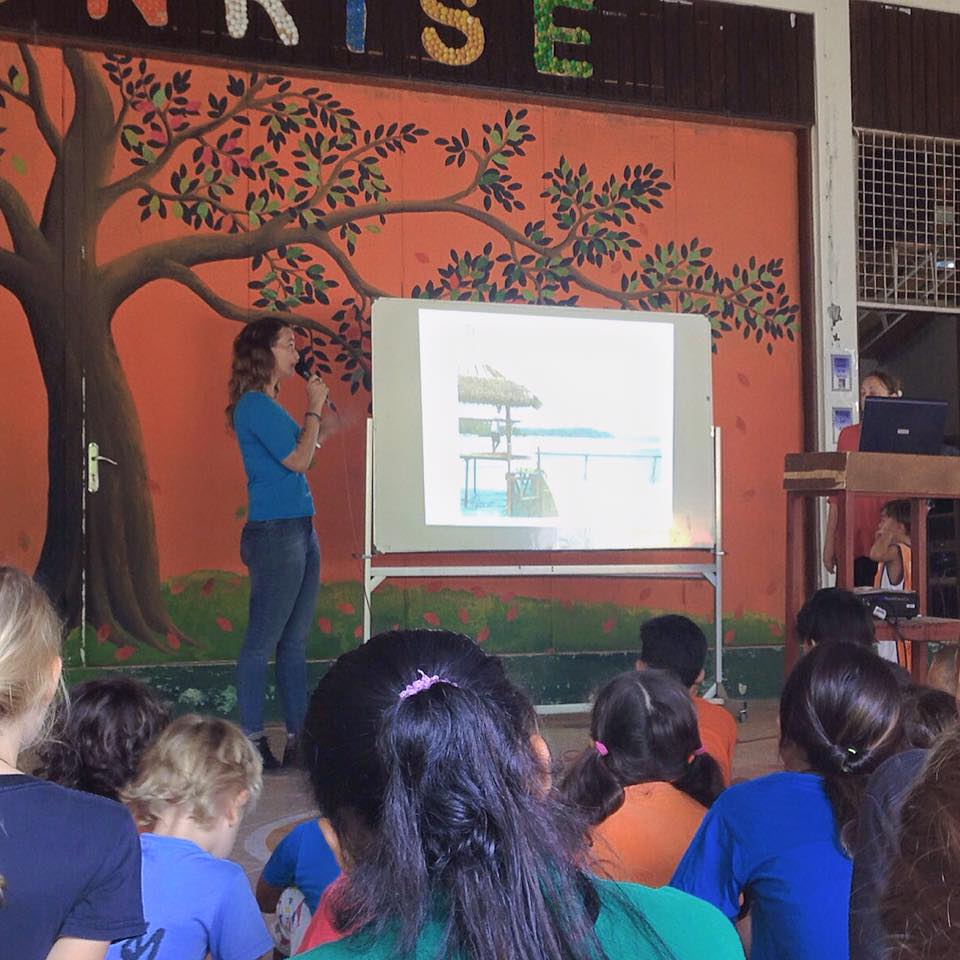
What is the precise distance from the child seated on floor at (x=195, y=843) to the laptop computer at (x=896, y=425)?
2792 mm

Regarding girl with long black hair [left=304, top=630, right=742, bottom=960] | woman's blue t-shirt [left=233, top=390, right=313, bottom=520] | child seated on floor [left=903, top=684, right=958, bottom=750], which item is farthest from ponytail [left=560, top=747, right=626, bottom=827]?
woman's blue t-shirt [left=233, top=390, right=313, bottom=520]

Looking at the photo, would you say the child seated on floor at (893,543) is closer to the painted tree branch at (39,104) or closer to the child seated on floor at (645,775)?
the child seated on floor at (645,775)

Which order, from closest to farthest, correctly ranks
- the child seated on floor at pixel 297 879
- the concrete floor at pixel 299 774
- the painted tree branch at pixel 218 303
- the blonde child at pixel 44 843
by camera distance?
the blonde child at pixel 44 843 < the child seated on floor at pixel 297 879 < the concrete floor at pixel 299 774 < the painted tree branch at pixel 218 303

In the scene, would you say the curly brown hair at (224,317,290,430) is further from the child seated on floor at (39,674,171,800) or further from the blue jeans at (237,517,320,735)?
the child seated on floor at (39,674,171,800)

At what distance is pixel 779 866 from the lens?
1405 mm

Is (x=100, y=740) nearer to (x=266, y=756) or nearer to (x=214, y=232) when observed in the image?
(x=266, y=756)

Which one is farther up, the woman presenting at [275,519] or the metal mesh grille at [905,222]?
the metal mesh grille at [905,222]

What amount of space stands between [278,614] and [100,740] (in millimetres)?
2201

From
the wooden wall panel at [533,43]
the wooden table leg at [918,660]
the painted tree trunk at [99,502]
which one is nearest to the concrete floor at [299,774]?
the wooden table leg at [918,660]

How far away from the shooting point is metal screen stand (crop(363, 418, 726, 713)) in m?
4.50

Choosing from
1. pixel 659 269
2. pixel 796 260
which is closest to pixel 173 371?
pixel 659 269

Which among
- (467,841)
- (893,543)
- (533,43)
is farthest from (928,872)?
(533,43)

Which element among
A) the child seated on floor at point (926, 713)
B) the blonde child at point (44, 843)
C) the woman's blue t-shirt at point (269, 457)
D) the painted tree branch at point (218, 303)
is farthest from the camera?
the painted tree branch at point (218, 303)

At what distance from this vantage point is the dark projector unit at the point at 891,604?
3.79 m
